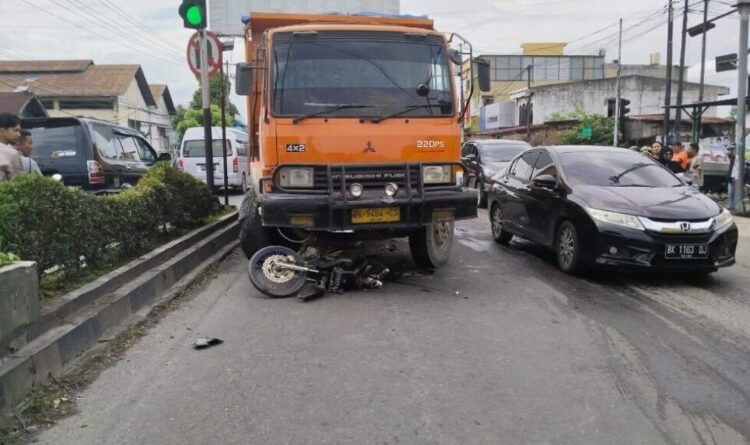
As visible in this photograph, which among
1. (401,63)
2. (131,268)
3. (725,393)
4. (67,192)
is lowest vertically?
(725,393)

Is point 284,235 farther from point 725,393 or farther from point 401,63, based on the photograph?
point 725,393

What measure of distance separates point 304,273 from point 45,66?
1760 inches

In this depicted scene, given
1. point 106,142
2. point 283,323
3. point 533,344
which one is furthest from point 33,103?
point 533,344

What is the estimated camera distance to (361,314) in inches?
229

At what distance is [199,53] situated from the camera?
33.0 feet

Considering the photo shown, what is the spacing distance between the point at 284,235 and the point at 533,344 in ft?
11.0

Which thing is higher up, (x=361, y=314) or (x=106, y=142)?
(x=106, y=142)

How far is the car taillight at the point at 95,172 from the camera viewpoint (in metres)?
10.0

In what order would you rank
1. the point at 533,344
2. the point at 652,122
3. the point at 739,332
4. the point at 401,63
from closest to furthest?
the point at 533,344
the point at 739,332
the point at 401,63
the point at 652,122

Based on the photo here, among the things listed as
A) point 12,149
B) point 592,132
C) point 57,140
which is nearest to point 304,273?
point 12,149

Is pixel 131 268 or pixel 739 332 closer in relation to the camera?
pixel 739 332

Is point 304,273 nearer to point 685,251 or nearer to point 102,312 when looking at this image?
point 102,312

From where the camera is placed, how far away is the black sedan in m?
6.68

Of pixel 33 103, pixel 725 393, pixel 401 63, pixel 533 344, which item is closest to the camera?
pixel 725 393
